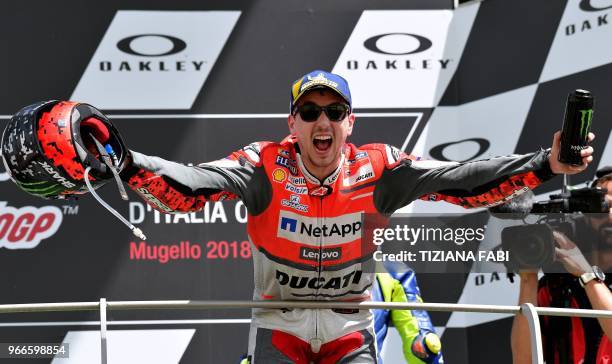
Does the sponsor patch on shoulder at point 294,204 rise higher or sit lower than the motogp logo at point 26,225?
lower

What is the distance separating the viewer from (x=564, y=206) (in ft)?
14.9

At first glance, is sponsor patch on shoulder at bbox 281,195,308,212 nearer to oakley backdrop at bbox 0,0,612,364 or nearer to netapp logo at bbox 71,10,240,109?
oakley backdrop at bbox 0,0,612,364

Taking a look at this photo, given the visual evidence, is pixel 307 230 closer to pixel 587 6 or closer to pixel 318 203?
pixel 318 203

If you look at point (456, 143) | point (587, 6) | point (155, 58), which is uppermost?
point (587, 6)

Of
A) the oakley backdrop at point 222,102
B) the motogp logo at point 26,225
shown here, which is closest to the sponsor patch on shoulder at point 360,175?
the oakley backdrop at point 222,102

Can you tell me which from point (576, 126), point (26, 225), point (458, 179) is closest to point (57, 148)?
point (458, 179)

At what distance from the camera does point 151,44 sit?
5777mm

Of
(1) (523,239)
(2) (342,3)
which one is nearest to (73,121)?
(1) (523,239)

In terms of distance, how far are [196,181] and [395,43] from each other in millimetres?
2521

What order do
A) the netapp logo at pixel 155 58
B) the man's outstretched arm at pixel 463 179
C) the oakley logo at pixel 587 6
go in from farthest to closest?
the netapp logo at pixel 155 58 → the oakley logo at pixel 587 6 → the man's outstretched arm at pixel 463 179

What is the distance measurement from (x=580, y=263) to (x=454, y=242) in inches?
31.8

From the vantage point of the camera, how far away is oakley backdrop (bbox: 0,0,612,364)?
562 cm

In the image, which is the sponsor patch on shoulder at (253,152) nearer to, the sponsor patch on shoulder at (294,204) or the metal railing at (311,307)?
the sponsor patch on shoulder at (294,204)

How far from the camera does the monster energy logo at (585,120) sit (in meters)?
3.37
